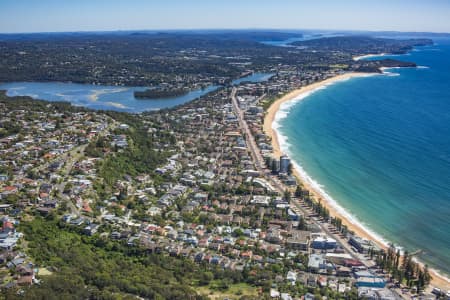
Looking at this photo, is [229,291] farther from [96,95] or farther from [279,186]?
[96,95]

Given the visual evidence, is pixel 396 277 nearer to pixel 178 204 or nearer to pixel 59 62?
pixel 178 204

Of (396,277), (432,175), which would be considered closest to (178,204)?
(396,277)

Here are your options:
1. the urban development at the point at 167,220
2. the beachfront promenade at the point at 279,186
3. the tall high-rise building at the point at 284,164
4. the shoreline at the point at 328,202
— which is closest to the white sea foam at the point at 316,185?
the shoreline at the point at 328,202

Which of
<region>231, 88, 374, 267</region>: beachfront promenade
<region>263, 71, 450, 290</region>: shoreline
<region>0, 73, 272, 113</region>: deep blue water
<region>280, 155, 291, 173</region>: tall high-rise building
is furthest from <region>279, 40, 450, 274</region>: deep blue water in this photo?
<region>0, 73, 272, 113</region>: deep blue water

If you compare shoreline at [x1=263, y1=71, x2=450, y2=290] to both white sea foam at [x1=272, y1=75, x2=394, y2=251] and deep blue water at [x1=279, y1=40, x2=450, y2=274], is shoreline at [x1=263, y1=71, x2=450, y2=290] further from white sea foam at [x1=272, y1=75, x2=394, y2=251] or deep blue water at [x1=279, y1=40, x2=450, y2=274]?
deep blue water at [x1=279, y1=40, x2=450, y2=274]

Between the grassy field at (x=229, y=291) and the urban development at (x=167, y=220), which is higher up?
the urban development at (x=167, y=220)

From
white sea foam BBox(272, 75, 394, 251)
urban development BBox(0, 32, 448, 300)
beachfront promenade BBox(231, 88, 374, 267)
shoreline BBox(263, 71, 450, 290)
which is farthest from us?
white sea foam BBox(272, 75, 394, 251)

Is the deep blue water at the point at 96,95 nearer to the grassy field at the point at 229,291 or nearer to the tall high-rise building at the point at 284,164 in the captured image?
the tall high-rise building at the point at 284,164
